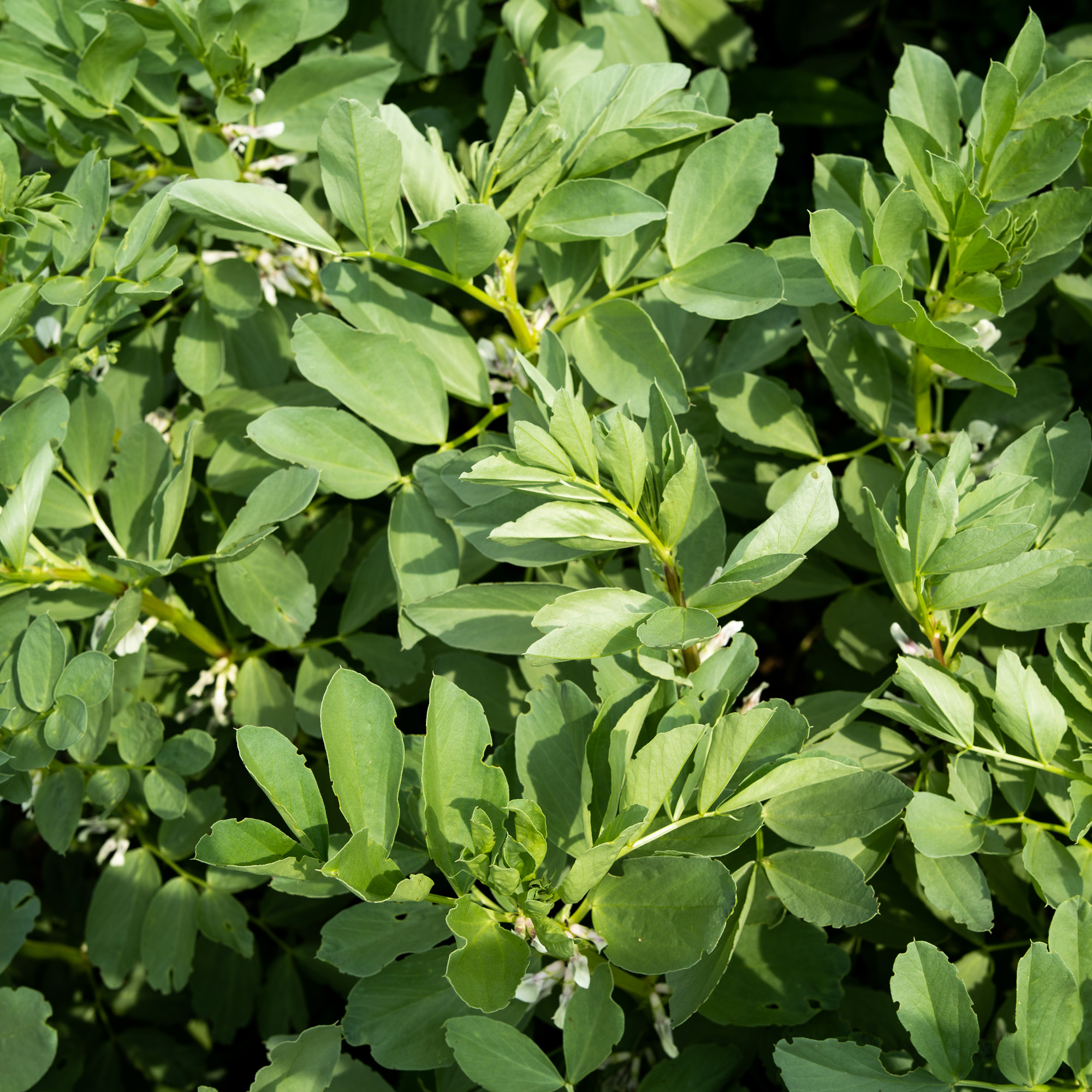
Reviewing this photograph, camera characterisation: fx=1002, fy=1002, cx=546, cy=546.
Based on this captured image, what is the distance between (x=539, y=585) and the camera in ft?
2.94

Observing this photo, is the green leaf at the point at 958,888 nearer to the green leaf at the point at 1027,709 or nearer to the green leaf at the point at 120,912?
the green leaf at the point at 1027,709

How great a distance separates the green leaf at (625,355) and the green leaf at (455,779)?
1.20 ft

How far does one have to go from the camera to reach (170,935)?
1.16 meters

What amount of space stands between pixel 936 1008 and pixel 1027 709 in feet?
0.80

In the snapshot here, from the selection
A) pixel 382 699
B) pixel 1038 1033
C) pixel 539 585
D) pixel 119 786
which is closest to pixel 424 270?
pixel 539 585

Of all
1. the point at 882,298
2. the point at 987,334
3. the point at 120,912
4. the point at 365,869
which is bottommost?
the point at 120,912

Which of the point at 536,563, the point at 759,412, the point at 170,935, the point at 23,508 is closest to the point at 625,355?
the point at 759,412

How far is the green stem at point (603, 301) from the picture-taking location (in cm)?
103

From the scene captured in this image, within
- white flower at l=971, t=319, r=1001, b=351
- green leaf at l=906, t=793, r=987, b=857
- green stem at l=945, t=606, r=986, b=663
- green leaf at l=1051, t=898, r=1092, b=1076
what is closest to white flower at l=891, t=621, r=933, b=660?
green stem at l=945, t=606, r=986, b=663

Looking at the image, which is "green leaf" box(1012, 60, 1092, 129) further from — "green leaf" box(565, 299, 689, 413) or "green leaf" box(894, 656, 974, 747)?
"green leaf" box(894, 656, 974, 747)

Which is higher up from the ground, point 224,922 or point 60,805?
point 60,805

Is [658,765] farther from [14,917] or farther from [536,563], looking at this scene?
[14,917]

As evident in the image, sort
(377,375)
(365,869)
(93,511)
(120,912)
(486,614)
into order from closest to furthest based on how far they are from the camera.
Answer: (365,869) → (486,614) → (377,375) → (93,511) → (120,912)

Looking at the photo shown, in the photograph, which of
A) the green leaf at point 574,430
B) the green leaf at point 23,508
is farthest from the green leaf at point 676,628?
the green leaf at point 23,508
